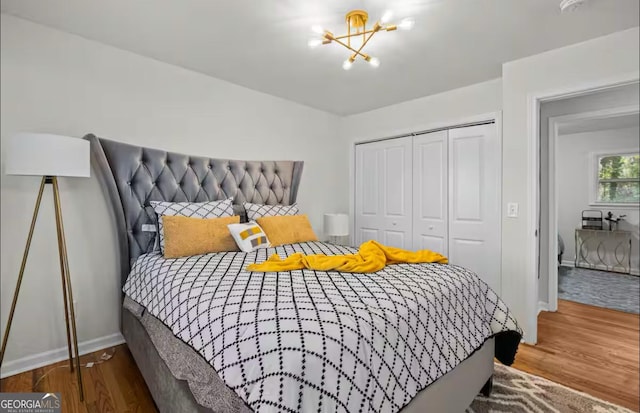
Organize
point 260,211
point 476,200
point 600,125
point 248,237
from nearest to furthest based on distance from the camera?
point 248,237 < point 260,211 < point 476,200 < point 600,125

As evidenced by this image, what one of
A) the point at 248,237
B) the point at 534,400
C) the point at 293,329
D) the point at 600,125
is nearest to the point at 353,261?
the point at 293,329

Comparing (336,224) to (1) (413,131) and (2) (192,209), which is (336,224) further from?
(2) (192,209)

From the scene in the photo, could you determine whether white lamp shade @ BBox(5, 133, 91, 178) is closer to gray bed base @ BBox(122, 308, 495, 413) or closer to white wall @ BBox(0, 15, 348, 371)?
white wall @ BBox(0, 15, 348, 371)

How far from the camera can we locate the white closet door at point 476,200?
123 inches

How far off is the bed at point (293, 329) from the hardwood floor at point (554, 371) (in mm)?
204


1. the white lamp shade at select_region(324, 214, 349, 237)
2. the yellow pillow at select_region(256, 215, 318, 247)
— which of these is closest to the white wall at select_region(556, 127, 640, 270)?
the white lamp shade at select_region(324, 214, 349, 237)

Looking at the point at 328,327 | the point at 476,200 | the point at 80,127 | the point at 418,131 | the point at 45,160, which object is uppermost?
the point at 418,131

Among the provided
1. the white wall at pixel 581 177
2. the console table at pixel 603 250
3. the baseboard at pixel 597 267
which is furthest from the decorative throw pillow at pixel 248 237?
the baseboard at pixel 597 267

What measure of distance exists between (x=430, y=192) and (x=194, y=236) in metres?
2.60

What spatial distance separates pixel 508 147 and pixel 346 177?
2.15 m

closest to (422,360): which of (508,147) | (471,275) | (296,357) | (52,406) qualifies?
(296,357)

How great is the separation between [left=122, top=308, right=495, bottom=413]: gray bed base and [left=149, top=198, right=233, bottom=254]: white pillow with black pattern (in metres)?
0.78

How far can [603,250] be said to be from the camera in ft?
17.8

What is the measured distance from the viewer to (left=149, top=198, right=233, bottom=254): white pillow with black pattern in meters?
2.44
